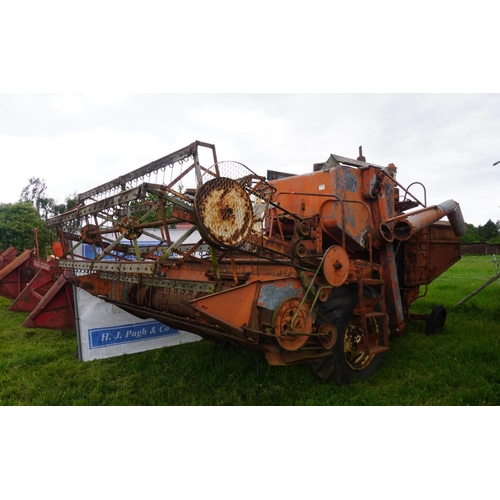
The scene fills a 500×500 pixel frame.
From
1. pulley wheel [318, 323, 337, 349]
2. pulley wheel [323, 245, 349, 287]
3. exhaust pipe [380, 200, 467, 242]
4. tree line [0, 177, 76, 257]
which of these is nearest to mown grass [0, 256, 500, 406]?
pulley wheel [318, 323, 337, 349]

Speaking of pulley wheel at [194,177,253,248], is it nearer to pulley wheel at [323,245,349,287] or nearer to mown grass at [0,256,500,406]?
pulley wheel at [323,245,349,287]

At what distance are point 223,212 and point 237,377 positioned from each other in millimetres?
2269

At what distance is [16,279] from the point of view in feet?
30.7

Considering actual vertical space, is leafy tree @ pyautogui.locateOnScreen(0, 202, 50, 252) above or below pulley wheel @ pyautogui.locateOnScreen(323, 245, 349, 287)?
above

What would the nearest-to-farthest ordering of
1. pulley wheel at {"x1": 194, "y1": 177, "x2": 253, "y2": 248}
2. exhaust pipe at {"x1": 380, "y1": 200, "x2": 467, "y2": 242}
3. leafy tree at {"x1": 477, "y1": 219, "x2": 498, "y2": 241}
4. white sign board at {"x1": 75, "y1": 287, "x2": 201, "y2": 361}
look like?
pulley wheel at {"x1": 194, "y1": 177, "x2": 253, "y2": 248} < exhaust pipe at {"x1": 380, "y1": 200, "x2": 467, "y2": 242} < white sign board at {"x1": 75, "y1": 287, "x2": 201, "y2": 361} < leafy tree at {"x1": 477, "y1": 219, "x2": 498, "y2": 241}

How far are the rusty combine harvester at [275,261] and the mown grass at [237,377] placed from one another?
0.35 m

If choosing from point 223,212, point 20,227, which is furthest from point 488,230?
point 223,212

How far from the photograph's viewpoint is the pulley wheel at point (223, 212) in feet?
8.84

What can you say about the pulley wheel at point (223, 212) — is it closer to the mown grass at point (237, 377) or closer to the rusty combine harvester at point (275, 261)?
the rusty combine harvester at point (275, 261)

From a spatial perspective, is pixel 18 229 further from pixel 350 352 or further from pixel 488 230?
pixel 488 230

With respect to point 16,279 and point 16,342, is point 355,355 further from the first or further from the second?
point 16,279

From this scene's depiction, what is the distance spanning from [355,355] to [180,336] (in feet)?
10.2

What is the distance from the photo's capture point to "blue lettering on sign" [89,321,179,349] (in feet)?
18.0

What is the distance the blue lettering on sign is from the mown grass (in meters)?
0.29
